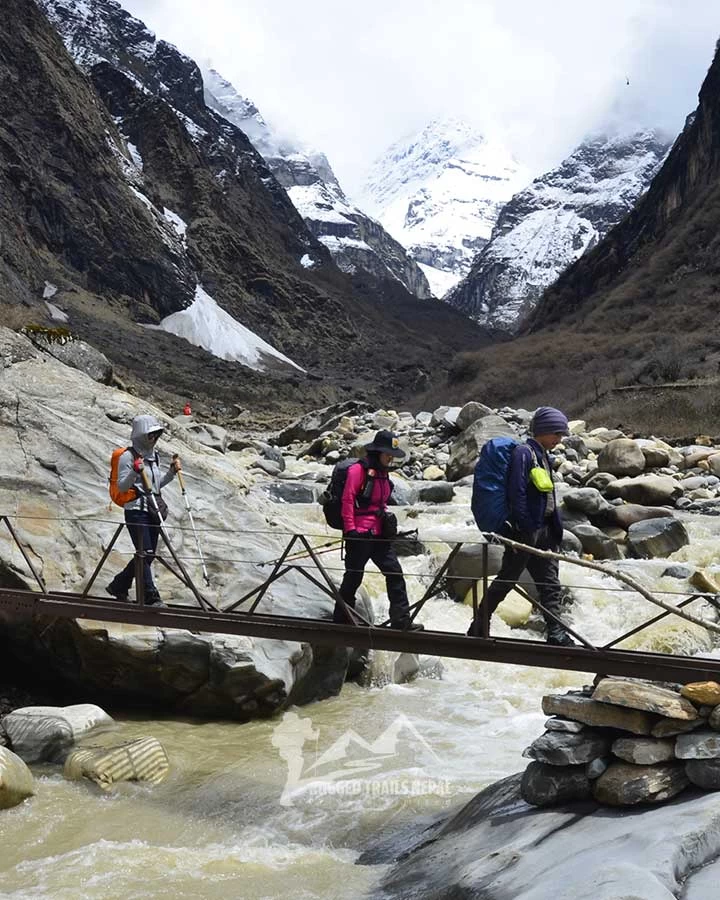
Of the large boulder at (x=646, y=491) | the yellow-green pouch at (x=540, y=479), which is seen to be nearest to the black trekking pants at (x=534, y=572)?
the yellow-green pouch at (x=540, y=479)

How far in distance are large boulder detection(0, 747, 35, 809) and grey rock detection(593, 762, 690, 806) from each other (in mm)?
4533

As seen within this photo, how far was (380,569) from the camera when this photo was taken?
7336 mm

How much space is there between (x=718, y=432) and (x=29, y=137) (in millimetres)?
83934

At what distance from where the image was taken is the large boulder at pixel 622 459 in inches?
820

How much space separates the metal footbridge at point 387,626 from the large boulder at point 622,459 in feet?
45.6

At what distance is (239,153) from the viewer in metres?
158

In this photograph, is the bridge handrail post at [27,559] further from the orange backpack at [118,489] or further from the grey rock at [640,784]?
the grey rock at [640,784]

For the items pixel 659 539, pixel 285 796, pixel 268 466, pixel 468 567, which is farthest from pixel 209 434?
pixel 285 796

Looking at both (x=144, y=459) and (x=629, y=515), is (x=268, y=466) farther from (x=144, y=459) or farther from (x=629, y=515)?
(x=144, y=459)

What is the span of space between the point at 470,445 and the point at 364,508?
1560cm

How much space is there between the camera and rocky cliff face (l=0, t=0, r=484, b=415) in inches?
3142

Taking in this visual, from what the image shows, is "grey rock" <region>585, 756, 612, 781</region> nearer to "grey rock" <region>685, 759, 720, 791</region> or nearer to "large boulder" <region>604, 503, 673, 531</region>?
"grey rock" <region>685, 759, 720, 791</region>

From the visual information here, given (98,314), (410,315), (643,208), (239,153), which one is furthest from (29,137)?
(410,315)

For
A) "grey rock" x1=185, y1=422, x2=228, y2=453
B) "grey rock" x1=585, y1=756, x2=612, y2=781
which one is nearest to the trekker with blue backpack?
"grey rock" x1=585, y1=756, x2=612, y2=781
